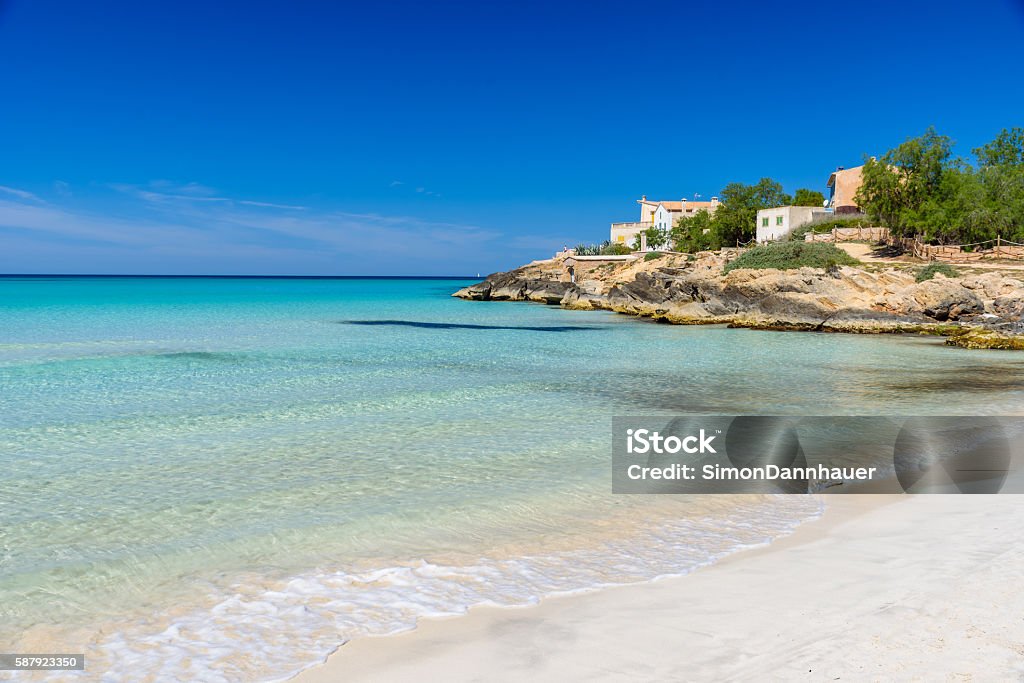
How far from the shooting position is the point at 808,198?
79.9m

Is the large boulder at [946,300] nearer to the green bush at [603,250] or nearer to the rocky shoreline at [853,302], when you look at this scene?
the rocky shoreline at [853,302]

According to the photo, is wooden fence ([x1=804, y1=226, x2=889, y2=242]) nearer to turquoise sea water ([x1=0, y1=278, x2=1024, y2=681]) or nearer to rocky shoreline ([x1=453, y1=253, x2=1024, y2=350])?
rocky shoreline ([x1=453, y1=253, x2=1024, y2=350])

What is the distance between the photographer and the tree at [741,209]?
233 feet

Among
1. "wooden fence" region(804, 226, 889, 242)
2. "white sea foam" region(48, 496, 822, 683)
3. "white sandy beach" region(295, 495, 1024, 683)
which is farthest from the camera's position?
"wooden fence" region(804, 226, 889, 242)

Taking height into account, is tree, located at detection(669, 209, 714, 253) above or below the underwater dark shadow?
above

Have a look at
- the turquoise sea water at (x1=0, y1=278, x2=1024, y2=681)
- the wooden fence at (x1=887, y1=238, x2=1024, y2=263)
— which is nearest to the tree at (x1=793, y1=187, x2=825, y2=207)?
the wooden fence at (x1=887, y1=238, x2=1024, y2=263)

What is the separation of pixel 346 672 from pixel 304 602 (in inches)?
49.5

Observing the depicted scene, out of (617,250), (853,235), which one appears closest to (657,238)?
(617,250)

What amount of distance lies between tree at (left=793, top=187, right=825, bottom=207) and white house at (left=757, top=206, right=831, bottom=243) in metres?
13.2

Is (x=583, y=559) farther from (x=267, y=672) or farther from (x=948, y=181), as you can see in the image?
(x=948, y=181)

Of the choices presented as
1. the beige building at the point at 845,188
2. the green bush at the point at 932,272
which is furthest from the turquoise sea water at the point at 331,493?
the beige building at the point at 845,188

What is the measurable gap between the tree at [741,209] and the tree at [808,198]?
5.40 m

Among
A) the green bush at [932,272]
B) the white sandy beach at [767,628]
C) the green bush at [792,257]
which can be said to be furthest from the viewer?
the green bush at [792,257]

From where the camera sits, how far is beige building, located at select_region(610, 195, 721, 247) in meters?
94.8
